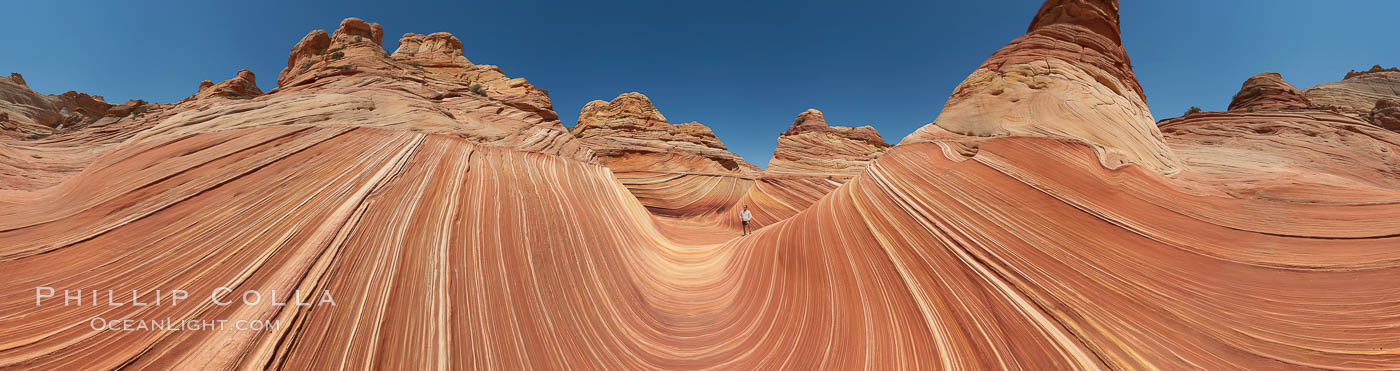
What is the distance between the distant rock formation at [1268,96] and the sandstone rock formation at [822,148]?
9.01 metres

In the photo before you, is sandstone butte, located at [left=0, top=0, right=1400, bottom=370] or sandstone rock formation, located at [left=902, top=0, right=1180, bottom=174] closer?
sandstone butte, located at [left=0, top=0, right=1400, bottom=370]

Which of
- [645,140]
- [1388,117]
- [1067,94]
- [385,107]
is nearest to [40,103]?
[385,107]

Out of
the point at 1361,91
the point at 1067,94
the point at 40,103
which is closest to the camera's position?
the point at 1067,94

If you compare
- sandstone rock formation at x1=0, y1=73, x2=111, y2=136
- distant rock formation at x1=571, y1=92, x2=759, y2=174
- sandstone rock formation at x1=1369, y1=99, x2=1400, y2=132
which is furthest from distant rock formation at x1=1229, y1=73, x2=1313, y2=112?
sandstone rock formation at x1=0, y1=73, x2=111, y2=136

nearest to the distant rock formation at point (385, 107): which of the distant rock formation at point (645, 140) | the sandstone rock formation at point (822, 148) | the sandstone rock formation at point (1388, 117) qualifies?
the distant rock formation at point (645, 140)

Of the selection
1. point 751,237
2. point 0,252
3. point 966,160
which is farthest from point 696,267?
point 0,252

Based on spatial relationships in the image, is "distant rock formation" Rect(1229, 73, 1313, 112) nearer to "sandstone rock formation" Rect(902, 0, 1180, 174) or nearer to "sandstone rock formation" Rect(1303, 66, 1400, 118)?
"sandstone rock formation" Rect(902, 0, 1180, 174)

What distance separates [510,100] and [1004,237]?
10.2 metres

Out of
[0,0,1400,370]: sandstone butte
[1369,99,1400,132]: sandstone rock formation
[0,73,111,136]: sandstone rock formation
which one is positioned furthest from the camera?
[0,73,111,136]: sandstone rock formation

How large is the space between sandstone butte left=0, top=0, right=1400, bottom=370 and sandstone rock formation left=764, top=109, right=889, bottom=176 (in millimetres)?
8369

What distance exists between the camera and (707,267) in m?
4.27

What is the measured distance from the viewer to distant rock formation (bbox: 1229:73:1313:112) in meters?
8.91

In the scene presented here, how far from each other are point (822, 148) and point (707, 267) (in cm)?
1080

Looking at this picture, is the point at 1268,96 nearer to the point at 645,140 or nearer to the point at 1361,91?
the point at 1361,91
